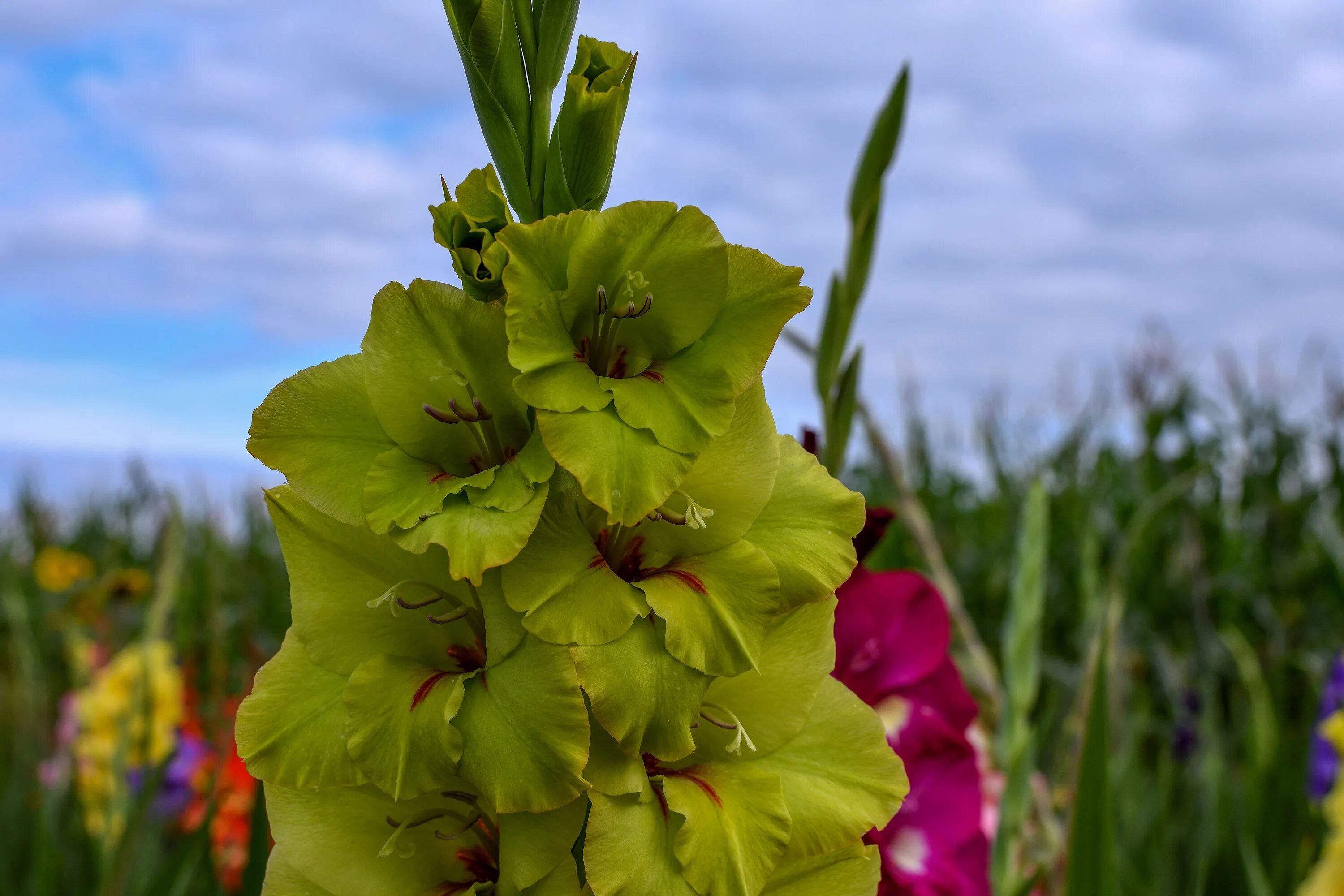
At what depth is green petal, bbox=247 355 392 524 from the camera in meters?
0.50

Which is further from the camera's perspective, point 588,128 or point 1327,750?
point 1327,750

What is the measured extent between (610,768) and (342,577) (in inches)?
6.3

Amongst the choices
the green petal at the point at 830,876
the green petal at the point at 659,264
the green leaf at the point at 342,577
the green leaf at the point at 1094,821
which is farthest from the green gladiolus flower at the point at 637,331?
the green leaf at the point at 1094,821

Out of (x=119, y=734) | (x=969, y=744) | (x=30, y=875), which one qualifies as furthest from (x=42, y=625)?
(x=969, y=744)

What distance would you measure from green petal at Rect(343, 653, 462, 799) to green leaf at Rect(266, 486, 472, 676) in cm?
2

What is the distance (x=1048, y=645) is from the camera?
11.6 ft

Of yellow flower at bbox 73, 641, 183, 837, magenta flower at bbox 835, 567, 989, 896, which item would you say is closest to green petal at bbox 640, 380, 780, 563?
magenta flower at bbox 835, 567, 989, 896

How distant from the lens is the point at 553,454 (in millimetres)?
464

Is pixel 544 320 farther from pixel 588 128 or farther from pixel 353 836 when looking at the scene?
pixel 353 836

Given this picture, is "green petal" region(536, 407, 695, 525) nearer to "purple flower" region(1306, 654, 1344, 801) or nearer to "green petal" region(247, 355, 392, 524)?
"green petal" region(247, 355, 392, 524)

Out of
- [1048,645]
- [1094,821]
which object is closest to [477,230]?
[1094,821]

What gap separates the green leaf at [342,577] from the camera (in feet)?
1.71

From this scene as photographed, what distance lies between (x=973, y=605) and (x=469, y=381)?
330cm

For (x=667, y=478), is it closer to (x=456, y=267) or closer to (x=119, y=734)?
(x=456, y=267)
